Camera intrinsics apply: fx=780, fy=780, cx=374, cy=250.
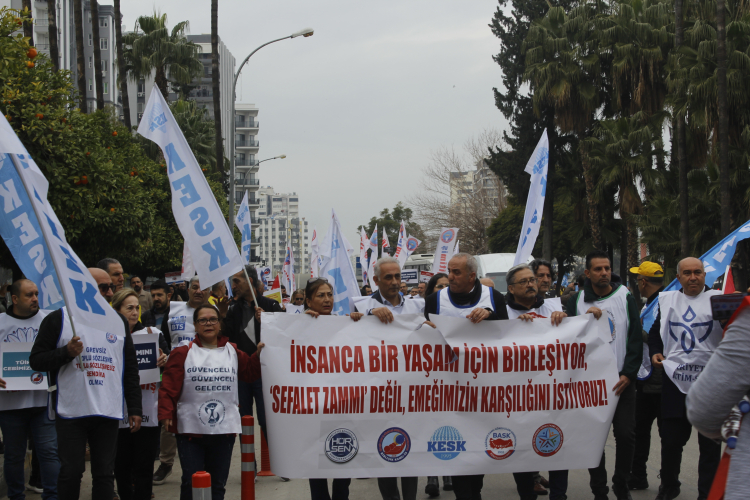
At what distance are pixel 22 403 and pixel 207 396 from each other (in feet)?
5.23

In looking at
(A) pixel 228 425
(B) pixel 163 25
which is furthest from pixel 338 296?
(B) pixel 163 25

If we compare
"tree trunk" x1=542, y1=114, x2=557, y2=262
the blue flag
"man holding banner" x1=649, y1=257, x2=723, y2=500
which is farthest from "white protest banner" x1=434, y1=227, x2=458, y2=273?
"tree trunk" x1=542, y1=114, x2=557, y2=262

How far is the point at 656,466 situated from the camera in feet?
24.5

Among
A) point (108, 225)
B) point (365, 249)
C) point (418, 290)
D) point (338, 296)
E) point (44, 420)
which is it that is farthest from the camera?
point (365, 249)

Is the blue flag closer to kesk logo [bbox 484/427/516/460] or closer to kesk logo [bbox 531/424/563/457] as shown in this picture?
kesk logo [bbox 531/424/563/457]

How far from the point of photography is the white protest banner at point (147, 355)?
5.93 m

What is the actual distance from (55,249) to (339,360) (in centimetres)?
191

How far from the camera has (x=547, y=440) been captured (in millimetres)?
5277

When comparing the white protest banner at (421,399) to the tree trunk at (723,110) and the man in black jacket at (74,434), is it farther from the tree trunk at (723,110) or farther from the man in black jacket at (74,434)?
the tree trunk at (723,110)

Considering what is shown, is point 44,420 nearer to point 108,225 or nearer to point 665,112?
point 108,225

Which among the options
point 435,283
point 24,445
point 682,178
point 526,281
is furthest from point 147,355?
point 682,178

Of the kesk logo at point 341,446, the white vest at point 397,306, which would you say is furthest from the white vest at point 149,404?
the white vest at point 397,306

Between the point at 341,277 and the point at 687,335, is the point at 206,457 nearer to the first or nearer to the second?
the point at 687,335

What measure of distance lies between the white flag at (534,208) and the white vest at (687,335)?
2.35 m
